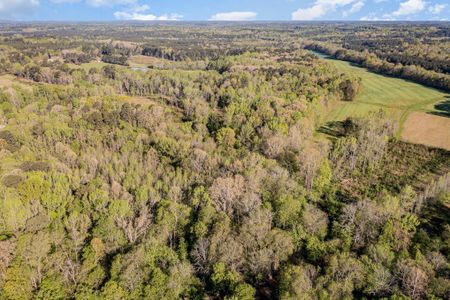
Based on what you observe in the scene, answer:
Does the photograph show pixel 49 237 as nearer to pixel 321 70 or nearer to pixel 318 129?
pixel 318 129

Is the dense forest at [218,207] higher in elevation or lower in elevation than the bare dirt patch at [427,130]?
higher

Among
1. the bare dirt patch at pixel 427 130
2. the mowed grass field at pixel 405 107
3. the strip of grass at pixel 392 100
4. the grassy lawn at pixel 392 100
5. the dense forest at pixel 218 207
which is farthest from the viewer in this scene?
the grassy lawn at pixel 392 100

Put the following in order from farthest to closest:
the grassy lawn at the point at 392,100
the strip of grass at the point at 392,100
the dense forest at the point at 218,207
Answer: the grassy lawn at the point at 392,100 → the strip of grass at the point at 392,100 → the dense forest at the point at 218,207

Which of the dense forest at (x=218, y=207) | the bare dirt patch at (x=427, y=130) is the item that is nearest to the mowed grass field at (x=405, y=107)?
the bare dirt patch at (x=427, y=130)

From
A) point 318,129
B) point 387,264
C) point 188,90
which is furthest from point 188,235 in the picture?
point 188,90

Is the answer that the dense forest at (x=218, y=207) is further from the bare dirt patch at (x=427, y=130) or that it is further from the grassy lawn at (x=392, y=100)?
the grassy lawn at (x=392, y=100)

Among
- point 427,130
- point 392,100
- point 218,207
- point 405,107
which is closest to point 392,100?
point 392,100

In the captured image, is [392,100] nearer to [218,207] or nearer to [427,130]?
[427,130]
